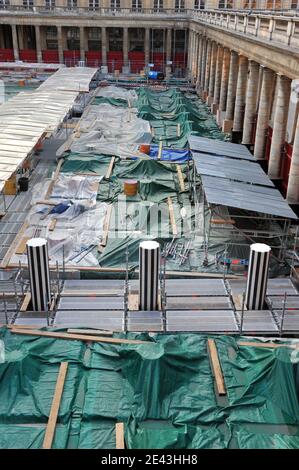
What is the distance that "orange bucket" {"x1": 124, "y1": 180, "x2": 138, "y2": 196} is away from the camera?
27.0 meters

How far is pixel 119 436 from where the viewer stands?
12266 millimetres

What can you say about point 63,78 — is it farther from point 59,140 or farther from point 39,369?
point 39,369

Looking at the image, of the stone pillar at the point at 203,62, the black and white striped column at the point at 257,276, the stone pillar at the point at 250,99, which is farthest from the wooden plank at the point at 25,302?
the stone pillar at the point at 203,62

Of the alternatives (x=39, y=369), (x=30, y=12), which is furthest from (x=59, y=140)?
(x=30, y=12)

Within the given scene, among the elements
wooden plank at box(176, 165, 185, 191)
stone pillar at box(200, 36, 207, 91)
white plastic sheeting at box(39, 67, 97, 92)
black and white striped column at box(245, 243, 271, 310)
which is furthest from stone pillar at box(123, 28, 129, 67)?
black and white striped column at box(245, 243, 271, 310)

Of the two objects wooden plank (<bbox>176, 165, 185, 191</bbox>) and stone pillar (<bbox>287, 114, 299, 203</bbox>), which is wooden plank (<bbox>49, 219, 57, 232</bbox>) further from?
stone pillar (<bbox>287, 114, 299, 203</bbox>)

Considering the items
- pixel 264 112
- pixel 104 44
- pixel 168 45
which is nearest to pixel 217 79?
pixel 264 112

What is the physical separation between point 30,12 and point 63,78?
33686 millimetres

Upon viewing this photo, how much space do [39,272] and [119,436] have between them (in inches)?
258

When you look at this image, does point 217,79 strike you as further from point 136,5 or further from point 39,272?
point 136,5

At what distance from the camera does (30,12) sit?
261ft

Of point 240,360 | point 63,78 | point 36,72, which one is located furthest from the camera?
point 36,72

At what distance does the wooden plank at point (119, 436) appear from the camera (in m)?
12.0

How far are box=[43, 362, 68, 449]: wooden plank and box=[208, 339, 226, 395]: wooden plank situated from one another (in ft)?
13.4
